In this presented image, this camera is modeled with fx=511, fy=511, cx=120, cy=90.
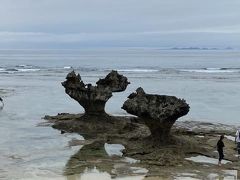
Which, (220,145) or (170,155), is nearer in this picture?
(220,145)

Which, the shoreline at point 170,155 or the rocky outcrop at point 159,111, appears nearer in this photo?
the shoreline at point 170,155

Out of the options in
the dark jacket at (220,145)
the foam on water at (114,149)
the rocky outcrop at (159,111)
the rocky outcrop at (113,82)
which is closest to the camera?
the dark jacket at (220,145)

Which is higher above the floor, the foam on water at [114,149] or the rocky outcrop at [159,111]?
the rocky outcrop at [159,111]

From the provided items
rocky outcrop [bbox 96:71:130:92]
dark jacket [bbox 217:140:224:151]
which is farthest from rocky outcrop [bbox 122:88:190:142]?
rocky outcrop [bbox 96:71:130:92]

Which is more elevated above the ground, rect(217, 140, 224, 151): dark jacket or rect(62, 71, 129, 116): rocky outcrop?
rect(62, 71, 129, 116): rocky outcrop

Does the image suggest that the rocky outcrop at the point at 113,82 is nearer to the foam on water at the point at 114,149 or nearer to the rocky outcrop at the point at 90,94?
the rocky outcrop at the point at 90,94

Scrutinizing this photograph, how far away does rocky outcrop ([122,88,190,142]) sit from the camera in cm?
2602

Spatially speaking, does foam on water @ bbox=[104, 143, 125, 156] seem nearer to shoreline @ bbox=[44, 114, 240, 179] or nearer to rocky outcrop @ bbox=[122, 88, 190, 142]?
shoreline @ bbox=[44, 114, 240, 179]

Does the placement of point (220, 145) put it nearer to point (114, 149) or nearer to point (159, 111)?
point (159, 111)

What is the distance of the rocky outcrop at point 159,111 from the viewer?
26.0m

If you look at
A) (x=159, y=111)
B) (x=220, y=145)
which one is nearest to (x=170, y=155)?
(x=220, y=145)

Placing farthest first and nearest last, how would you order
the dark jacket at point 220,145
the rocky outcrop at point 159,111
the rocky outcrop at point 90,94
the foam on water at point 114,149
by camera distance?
the rocky outcrop at point 90,94
the rocky outcrop at point 159,111
the foam on water at point 114,149
the dark jacket at point 220,145

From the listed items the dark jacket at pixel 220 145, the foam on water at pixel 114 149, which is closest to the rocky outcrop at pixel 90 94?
the foam on water at pixel 114 149

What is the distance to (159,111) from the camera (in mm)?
26062
